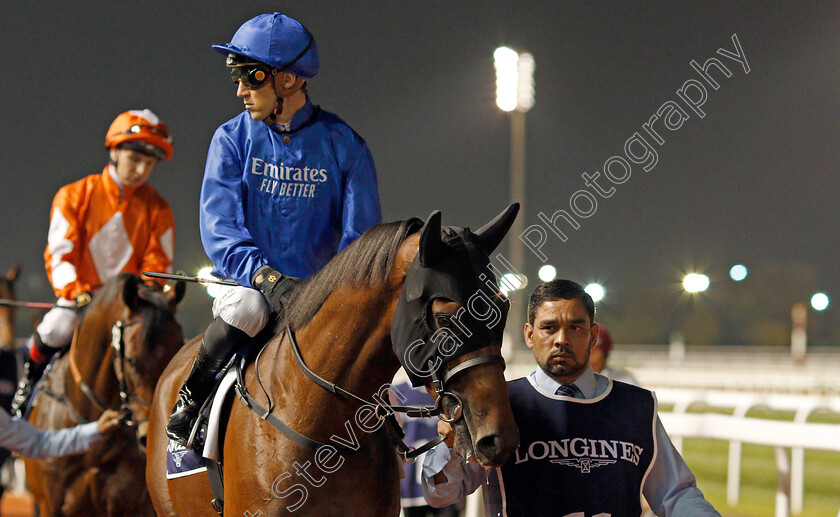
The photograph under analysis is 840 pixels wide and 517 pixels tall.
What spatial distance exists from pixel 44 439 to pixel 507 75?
10116 millimetres

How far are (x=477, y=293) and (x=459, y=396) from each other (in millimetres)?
253

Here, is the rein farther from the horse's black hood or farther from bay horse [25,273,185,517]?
bay horse [25,273,185,517]

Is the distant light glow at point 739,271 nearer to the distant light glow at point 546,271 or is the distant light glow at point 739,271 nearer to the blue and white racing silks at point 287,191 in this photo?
the distant light glow at point 546,271

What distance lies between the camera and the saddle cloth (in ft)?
8.37

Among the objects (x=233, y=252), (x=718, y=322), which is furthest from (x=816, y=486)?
(x=718, y=322)

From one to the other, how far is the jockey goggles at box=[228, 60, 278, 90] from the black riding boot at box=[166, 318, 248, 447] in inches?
31.3

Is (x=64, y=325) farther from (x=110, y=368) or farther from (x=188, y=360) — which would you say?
(x=188, y=360)

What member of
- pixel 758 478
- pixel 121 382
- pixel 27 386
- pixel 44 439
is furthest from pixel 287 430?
pixel 758 478

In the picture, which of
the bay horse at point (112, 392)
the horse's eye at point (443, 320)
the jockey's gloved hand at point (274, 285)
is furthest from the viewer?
the bay horse at point (112, 392)

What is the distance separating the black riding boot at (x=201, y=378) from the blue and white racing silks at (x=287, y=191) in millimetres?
248

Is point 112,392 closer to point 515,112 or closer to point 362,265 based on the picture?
point 362,265

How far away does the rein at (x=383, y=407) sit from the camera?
2006 millimetres

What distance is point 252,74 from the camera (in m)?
2.76

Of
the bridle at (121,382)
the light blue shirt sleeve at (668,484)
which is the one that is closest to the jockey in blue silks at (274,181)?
the light blue shirt sleeve at (668,484)
